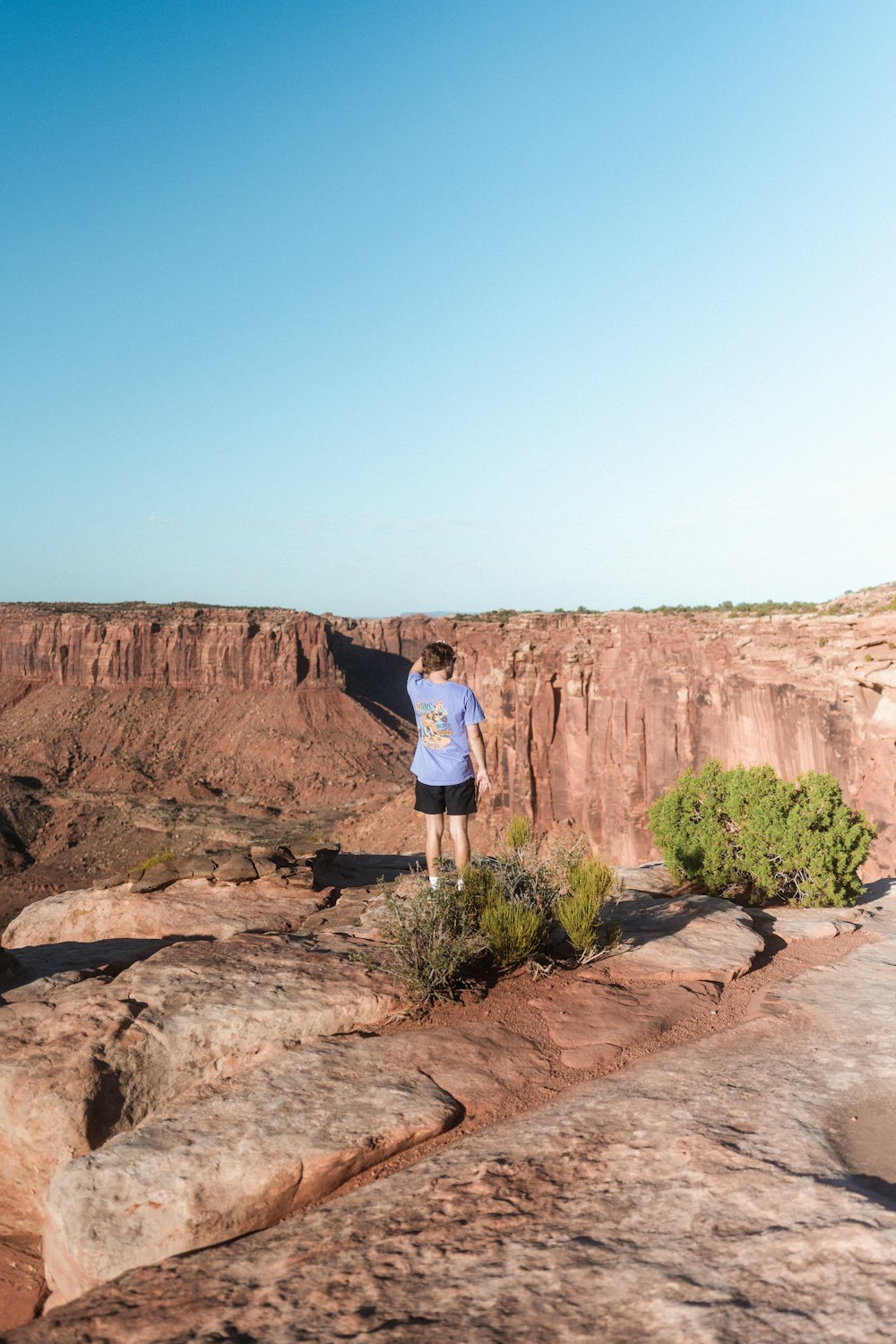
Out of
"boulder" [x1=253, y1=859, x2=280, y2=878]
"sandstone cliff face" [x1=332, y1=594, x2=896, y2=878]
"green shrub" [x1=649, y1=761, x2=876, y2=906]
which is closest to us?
"green shrub" [x1=649, y1=761, x2=876, y2=906]

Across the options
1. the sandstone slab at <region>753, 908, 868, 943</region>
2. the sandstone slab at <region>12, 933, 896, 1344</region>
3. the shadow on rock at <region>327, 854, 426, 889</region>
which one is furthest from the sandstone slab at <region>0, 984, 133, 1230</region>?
the sandstone slab at <region>753, 908, 868, 943</region>

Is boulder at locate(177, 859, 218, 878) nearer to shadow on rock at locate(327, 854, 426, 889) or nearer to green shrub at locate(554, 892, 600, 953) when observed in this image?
shadow on rock at locate(327, 854, 426, 889)

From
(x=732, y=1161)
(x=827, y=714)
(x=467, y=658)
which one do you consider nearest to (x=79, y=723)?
(x=467, y=658)

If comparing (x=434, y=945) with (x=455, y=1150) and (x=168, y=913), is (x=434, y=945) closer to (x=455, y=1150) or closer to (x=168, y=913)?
(x=455, y=1150)

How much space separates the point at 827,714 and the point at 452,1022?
21475 mm

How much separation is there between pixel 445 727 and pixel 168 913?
5134 millimetres

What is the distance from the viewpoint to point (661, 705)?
108 ft

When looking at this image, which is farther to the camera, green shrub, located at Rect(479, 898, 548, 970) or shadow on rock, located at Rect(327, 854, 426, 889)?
Answer: shadow on rock, located at Rect(327, 854, 426, 889)

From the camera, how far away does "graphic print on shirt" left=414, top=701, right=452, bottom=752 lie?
8078mm

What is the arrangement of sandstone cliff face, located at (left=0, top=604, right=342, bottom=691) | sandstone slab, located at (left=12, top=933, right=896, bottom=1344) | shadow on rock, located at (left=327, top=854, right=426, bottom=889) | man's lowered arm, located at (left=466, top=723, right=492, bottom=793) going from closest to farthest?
1. sandstone slab, located at (left=12, top=933, right=896, bottom=1344)
2. man's lowered arm, located at (left=466, top=723, right=492, bottom=793)
3. shadow on rock, located at (left=327, top=854, right=426, bottom=889)
4. sandstone cliff face, located at (left=0, top=604, right=342, bottom=691)

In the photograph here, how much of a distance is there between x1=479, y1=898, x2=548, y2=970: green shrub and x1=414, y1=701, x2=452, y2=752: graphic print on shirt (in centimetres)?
170

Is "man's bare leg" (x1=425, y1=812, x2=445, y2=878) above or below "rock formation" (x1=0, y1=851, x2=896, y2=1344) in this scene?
above

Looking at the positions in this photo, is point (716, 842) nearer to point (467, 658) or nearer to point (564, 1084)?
point (564, 1084)

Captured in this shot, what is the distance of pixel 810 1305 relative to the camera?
10.3 feet
